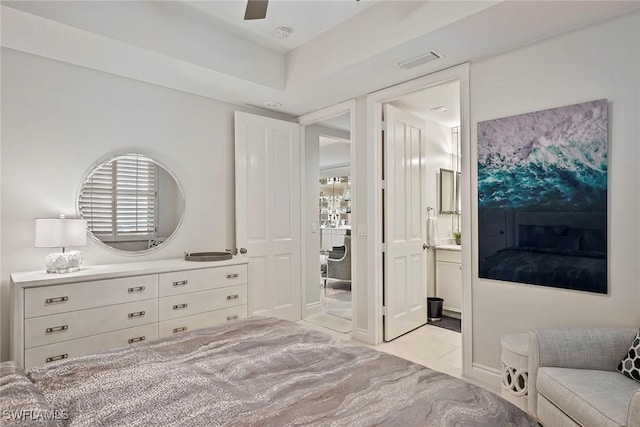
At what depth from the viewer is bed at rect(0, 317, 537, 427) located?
1.03 metres

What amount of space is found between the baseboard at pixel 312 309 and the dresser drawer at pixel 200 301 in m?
1.39

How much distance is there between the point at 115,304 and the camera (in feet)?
8.25

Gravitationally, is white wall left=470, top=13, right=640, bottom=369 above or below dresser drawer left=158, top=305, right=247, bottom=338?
above

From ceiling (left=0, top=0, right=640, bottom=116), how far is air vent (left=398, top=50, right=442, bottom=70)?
5 centimetres

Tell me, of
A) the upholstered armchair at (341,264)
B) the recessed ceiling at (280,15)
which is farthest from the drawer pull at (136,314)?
the upholstered armchair at (341,264)

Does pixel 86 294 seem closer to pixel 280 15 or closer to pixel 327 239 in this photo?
pixel 280 15

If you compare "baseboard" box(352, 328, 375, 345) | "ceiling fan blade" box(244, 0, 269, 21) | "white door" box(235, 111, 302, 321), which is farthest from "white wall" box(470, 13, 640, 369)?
"white door" box(235, 111, 302, 321)

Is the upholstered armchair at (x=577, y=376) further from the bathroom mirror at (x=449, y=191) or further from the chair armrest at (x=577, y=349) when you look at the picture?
the bathroom mirror at (x=449, y=191)

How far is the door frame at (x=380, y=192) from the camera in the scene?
2773 millimetres

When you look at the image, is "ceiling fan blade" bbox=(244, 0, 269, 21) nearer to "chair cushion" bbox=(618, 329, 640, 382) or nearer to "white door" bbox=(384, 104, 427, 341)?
"white door" bbox=(384, 104, 427, 341)

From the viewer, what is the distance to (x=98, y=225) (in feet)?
9.55

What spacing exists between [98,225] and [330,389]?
257 cm

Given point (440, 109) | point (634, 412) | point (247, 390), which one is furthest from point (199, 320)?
point (440, 109)

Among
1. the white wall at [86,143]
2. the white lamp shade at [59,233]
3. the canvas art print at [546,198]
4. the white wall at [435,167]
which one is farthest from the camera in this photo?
the white wall at [435,167]
